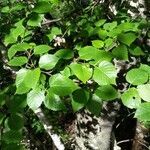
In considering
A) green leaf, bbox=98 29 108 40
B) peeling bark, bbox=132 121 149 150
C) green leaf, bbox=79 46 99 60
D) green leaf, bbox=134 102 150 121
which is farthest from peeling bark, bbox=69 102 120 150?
green leaf, bbox=134 102 150 121

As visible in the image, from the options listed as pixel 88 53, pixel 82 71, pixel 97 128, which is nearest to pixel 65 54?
pixel 88 53

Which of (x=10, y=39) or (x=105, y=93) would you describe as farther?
(x=10, y=39)

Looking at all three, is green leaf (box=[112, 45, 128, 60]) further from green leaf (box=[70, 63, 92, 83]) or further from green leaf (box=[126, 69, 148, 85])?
green leaf (box=[70, 63, 92, 83])

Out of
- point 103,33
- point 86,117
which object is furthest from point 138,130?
point 103,33

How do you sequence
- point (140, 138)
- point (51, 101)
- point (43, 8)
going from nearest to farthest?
1. point (51, 101)
2. point (43, 8)
3. point (140, 138)

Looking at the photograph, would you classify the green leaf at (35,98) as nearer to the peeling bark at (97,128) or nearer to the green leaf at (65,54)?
the green leaf at (65,54)

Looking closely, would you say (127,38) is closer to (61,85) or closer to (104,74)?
(104,74)

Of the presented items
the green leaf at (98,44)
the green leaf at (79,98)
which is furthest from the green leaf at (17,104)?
the green leaf at (98,44)
